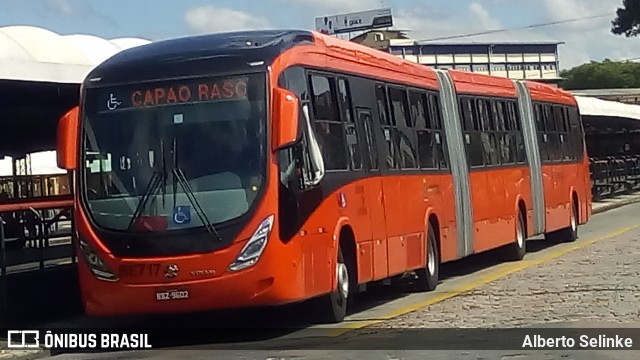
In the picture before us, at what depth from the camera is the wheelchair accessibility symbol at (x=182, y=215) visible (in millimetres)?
12609

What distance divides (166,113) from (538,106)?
13.8 meters

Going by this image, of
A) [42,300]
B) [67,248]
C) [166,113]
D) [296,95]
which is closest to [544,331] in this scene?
[296,95]

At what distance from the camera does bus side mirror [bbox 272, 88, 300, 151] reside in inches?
495

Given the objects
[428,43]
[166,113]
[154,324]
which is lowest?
[154,324]

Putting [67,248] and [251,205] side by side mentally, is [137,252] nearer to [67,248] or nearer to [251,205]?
[251,205]

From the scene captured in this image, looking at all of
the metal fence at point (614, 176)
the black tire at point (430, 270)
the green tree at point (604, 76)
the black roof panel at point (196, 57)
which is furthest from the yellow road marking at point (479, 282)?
the green tree at point (604, 76)

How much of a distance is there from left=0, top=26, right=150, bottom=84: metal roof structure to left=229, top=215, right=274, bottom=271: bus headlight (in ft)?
15.4

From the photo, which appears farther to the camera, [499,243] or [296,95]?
[499,243]

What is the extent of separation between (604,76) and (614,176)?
83.9 meters

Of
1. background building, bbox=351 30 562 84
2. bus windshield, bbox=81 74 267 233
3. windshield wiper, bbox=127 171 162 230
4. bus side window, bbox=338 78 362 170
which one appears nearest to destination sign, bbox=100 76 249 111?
bus windshield, bbox=81 74 267 233

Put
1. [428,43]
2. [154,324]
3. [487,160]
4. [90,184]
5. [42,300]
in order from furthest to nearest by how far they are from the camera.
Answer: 1. [428,43]
2. [487,160]
3. [42,300]
4. [154,324]
5. [90,184]

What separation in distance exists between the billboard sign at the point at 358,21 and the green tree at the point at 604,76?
19.7 m

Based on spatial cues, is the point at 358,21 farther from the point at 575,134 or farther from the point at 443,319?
the point at 443,319

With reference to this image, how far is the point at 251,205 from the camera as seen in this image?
492 inches
